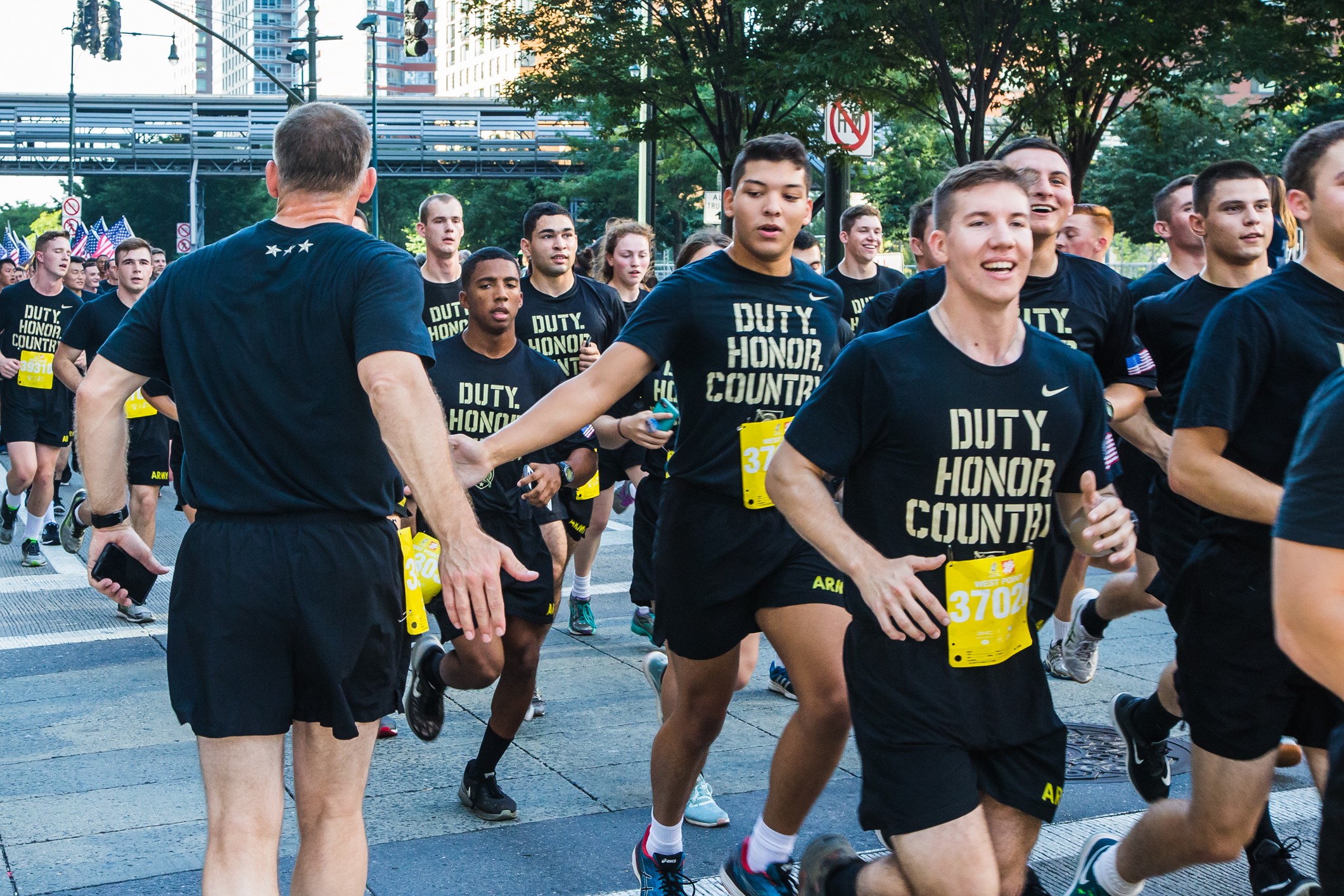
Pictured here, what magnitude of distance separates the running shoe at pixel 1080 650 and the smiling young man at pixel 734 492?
120 inches

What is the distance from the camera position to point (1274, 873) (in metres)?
4.24

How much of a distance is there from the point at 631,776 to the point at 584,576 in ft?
9.90

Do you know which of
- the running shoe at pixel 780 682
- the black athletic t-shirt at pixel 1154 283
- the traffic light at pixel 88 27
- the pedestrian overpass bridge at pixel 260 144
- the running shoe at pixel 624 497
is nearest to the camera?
the black athletic t-shirt at pixel 1154 283

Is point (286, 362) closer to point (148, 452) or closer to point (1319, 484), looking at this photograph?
point (1319, 484)

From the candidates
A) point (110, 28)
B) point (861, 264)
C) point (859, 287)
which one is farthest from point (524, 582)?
point (110, 28)

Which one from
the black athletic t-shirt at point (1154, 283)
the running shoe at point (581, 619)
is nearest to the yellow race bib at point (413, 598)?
the running shoe at point (581, 619)

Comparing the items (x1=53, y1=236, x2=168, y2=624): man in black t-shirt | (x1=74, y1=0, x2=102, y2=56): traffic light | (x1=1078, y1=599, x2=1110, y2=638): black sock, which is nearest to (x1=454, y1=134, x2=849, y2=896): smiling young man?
(x1=1078, y1=599, x2=1110, y2=638): black sock

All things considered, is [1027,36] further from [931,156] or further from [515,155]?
[515,155]

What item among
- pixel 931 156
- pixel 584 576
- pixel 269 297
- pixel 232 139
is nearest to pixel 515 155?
pixel 232 139

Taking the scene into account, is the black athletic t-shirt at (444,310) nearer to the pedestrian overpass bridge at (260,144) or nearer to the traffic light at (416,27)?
the traffic light at (416,27)

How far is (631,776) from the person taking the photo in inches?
218

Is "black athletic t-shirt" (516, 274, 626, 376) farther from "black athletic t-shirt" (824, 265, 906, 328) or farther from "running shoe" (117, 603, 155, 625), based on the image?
"running shoe" (117, 603, 155, 625)

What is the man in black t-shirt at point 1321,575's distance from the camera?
2.00m

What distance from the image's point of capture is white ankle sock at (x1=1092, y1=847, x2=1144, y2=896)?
3.81 meters
